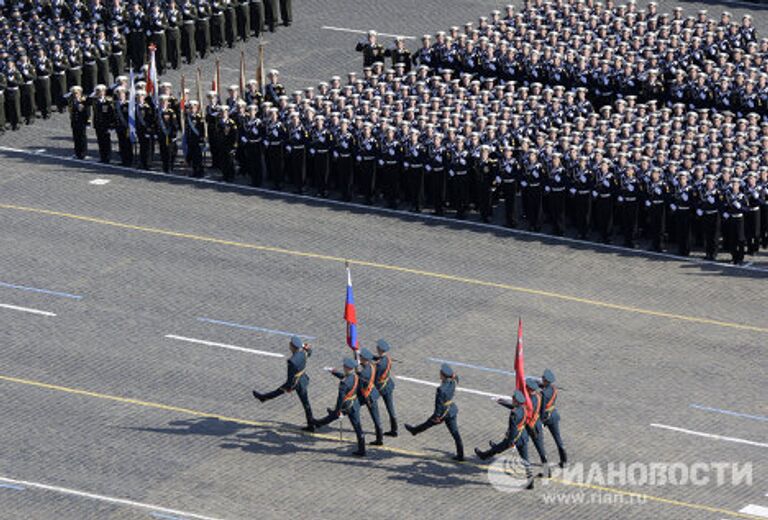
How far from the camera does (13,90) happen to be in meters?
68.6

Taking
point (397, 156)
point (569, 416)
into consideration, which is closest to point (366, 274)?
point (397, 156)

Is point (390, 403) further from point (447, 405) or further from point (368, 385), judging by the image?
point (447, 405)

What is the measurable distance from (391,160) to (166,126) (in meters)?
7.33

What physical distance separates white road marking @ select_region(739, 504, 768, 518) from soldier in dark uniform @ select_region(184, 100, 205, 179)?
25.1 meters

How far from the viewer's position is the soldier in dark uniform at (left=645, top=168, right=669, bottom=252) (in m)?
58.8

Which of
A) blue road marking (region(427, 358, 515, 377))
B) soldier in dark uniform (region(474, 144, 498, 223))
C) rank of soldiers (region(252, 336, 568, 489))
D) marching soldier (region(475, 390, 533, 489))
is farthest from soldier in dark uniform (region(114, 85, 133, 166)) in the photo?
marching soldier (region(475, 390, 533, 489))

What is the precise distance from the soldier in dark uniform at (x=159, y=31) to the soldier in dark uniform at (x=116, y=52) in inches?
41.3

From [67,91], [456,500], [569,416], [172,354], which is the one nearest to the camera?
[456,500]

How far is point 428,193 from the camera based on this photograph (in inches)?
2472

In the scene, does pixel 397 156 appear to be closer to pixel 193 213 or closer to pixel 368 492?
pixel 193 213

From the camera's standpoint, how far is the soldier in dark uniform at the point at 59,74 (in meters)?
70.1

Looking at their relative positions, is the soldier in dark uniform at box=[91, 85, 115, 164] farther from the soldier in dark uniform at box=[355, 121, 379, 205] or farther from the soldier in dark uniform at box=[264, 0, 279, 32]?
the soldier in dark uniform at box=[264, 0, 279, 32]

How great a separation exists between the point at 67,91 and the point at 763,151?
23.4m

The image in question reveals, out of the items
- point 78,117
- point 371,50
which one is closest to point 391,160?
point 371,50
